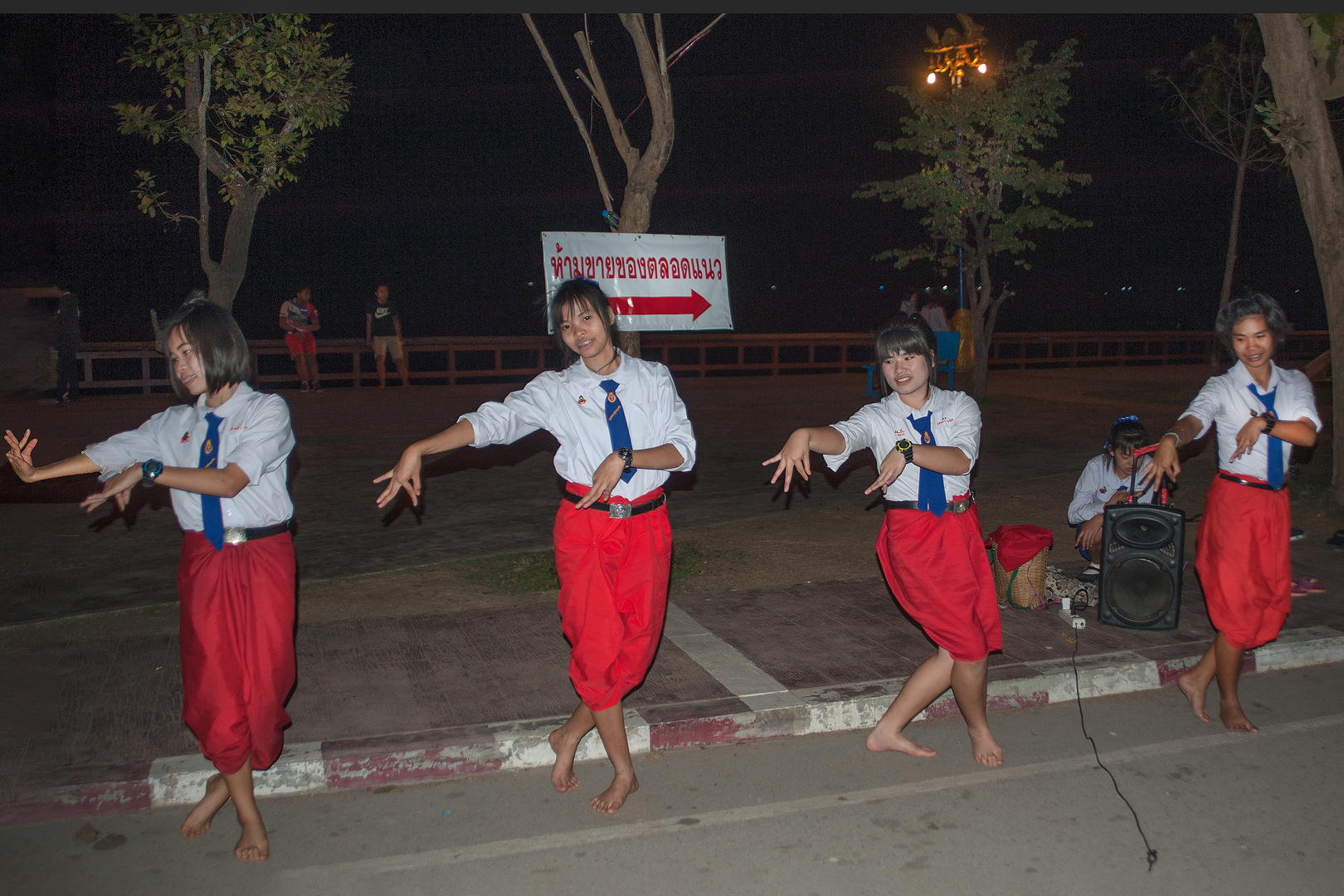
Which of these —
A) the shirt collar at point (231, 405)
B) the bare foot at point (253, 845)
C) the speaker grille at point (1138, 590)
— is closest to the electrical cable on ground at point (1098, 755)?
the speaker grille at point (1138, 590)

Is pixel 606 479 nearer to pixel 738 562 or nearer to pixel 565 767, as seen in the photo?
pixel 565 767

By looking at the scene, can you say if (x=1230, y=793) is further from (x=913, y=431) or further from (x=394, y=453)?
(x=394, y=453)

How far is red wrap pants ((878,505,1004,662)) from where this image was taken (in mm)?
4086

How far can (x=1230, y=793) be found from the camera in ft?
13.4

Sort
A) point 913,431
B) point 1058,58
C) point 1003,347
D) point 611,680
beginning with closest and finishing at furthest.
→ point 611,680 → point 913,431 → point 1058,58 → point 1003,347

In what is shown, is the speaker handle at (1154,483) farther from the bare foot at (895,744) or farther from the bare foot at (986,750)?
the bare foot at (895,744)

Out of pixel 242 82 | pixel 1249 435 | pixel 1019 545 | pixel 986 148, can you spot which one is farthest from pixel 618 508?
pixel 986 148

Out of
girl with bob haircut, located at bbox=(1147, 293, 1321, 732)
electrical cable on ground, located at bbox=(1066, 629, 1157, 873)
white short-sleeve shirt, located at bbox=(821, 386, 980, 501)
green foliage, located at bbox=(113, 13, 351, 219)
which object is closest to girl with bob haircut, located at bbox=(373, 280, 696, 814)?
white short-sleeve shirt, located at bbox=(821, 386, 980, 501)

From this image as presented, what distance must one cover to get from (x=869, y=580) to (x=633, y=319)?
2424 millimetres

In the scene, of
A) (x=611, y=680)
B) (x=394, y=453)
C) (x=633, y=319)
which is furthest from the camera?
(x=394, y=453)

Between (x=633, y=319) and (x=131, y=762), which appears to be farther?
(x=633, y=319)

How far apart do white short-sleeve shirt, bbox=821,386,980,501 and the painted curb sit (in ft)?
4.11

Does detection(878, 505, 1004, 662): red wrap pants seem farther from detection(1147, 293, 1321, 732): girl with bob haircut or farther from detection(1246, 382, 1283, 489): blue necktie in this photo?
detection(1246, 382, 1283, 489): blue necktie

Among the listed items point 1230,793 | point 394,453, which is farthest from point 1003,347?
point 1230,793
